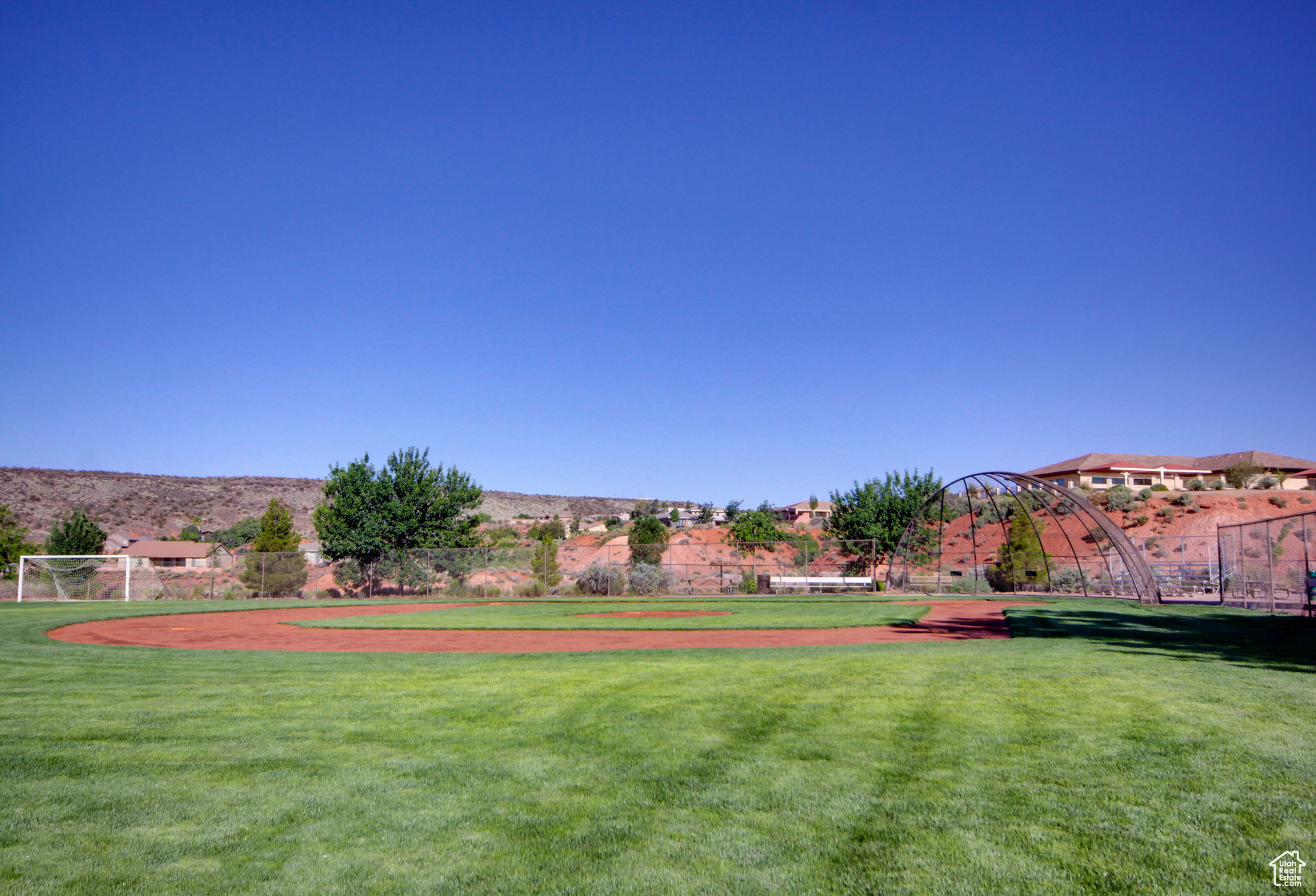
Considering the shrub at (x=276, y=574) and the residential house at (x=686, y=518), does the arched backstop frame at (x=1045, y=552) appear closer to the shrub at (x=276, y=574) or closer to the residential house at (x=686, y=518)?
the shrub at (x=276, y=574)

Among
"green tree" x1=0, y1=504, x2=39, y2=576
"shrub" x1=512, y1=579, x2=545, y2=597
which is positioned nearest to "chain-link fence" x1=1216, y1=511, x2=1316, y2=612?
"shrub" x1=512, y1=579, x2=545, y2=597

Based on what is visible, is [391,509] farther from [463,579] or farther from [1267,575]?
[1267,575]

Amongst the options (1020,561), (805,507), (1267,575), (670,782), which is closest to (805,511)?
(805,507)

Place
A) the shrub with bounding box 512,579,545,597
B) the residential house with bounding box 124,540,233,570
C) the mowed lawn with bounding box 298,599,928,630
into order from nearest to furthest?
the mowed lawn with bounding box 298,599,928,630, the shrub with bounding box 512,579,545,597, the residential house with bounding box 124,540,233,570

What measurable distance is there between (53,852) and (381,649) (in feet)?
37.6

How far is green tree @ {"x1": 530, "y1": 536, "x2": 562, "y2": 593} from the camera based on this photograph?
36344mm

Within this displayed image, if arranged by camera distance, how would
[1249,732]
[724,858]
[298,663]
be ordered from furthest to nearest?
1. [298,663]
2. [1249,732]
3. [724,858]

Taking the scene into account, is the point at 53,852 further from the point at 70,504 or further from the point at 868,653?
the point at 70,504

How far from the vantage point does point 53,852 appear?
429 cm

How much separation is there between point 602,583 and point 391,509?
40.8ft

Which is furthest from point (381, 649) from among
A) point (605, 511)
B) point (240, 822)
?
point (605, 511)

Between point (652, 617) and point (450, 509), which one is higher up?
point (450, 509)
